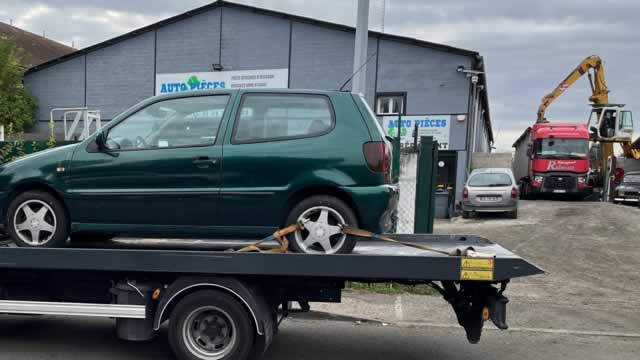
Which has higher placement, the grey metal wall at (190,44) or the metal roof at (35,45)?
the metal roof at (35,45)

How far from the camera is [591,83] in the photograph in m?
27.9

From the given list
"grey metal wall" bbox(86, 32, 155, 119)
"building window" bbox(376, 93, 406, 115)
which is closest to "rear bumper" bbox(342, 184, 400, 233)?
"building window" bbox(376, 93, 406, 115)

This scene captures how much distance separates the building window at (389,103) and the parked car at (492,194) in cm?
480

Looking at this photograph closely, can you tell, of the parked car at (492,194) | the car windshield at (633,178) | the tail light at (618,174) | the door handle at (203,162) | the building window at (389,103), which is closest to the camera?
the door handle at (203,162)

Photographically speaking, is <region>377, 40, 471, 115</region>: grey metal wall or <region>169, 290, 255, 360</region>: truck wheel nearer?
<region>169, 290, 255, 360</region>: truck wheel

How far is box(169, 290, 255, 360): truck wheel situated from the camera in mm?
4516

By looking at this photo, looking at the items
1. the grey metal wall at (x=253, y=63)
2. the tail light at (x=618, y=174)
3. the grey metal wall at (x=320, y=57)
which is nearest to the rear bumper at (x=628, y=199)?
the tail light at (x=618, y=174)

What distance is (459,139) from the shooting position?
19.0 meters

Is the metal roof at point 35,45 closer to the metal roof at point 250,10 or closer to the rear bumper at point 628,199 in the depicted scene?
the metal roof at point 250,10

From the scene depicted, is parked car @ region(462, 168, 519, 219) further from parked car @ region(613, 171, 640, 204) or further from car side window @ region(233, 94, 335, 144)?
car side window @ region(233, 94, 335, 144)

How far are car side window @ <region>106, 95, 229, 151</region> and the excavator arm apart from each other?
26552 mm

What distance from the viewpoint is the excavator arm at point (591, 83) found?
26875mm

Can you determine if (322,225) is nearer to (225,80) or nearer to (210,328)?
(210,328)

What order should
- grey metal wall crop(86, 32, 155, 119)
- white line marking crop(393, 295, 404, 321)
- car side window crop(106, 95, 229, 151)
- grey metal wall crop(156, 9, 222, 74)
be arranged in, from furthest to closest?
grey metal wall crop(86, 32, 155, 119), grey metal wall crop(156, 9, 222, 74), white line marking crop(393, 295, 404, 321), car side window crop(106, 95, 229, 151)
